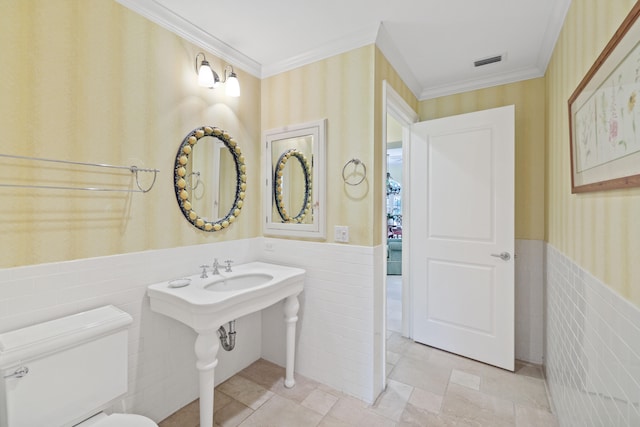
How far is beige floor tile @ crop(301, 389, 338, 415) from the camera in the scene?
1801 millimetres

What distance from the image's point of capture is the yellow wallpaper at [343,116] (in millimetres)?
1862

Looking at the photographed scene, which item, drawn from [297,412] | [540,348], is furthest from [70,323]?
[540,348]

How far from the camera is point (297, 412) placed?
177 cm

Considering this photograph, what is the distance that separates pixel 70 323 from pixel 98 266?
289 mm

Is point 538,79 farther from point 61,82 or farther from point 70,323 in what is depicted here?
point 70,323

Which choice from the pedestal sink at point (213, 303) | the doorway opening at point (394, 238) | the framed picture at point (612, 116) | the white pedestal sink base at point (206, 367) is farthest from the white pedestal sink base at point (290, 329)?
the framed picture at point (612, 116)

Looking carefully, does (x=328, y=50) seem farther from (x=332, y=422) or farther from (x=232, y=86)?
(x=332, y=422)

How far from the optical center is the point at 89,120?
1.40 m

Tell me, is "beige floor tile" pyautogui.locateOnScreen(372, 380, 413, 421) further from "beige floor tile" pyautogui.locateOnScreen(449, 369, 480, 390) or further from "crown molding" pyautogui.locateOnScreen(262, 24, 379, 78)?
"crown molding" pyautogui.locateOnScreen(262, 24, 379, 78)

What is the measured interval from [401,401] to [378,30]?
2.40 metres

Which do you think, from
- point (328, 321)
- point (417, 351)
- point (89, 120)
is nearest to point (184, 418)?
point (328, 321)

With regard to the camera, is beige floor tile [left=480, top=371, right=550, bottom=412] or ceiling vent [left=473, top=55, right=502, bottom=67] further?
ceiling vent [left=473, top=55, right=502, bottom=67]

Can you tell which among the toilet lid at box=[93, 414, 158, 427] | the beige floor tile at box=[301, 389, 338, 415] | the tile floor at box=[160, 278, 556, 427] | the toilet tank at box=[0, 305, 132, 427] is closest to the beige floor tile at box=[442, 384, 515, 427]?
the tile floor at box=[160, 278, 556, 427]

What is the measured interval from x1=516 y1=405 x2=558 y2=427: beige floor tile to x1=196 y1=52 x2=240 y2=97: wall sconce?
2.74 m
